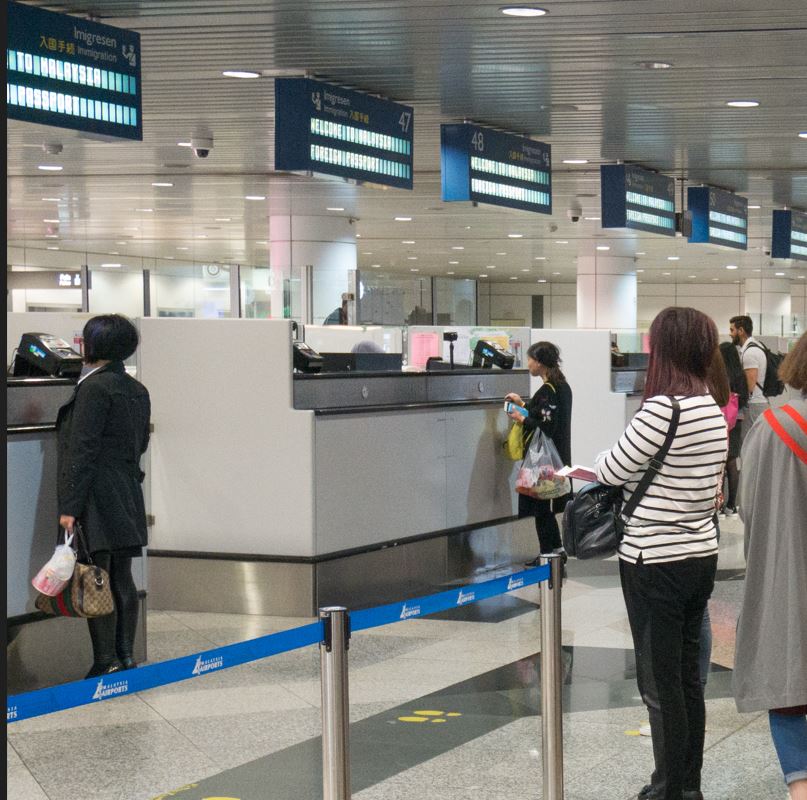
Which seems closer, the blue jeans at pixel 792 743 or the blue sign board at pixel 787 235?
the blue jeans at pixel 792 743

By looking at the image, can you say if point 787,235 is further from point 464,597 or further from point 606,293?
point 464,597

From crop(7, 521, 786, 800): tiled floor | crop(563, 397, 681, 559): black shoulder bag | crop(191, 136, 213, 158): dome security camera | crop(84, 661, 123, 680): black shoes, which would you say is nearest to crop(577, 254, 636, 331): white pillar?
crop(191, 136, 213, 158): dome security camera

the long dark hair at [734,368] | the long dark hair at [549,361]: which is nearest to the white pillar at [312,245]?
the long dark hair at [734,368]

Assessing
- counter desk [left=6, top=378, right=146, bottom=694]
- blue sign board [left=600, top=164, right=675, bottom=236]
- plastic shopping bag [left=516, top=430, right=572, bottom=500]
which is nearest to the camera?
counter desk [left=6, top=378, right=146, bottom=694]

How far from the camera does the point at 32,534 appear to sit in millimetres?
6188

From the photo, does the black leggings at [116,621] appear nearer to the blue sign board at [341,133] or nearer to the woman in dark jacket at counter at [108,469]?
the woman in dark jacket at counter at [108,469]

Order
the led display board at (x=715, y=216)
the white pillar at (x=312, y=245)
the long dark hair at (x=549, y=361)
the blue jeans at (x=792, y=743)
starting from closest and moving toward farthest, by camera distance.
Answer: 1. the blue jeans at (x=792, y=743)
2. the long dark hair at (x=549, y=361)
3. the led display board at (x=715, y=216)
4. the white pillar at (x=312, y=245)

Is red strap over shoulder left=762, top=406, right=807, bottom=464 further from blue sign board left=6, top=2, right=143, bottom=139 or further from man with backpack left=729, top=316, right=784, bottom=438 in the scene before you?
man with backpack left=729, top=316, right=784, bottom=438

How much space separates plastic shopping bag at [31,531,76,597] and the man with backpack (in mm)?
9064

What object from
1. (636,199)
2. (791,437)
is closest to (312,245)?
(636,199)

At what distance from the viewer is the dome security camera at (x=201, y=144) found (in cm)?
1364

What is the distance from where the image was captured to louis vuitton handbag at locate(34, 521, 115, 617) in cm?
581

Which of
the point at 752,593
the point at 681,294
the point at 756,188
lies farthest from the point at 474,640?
the point at 681,294

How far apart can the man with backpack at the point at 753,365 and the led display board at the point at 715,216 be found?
2741mm
